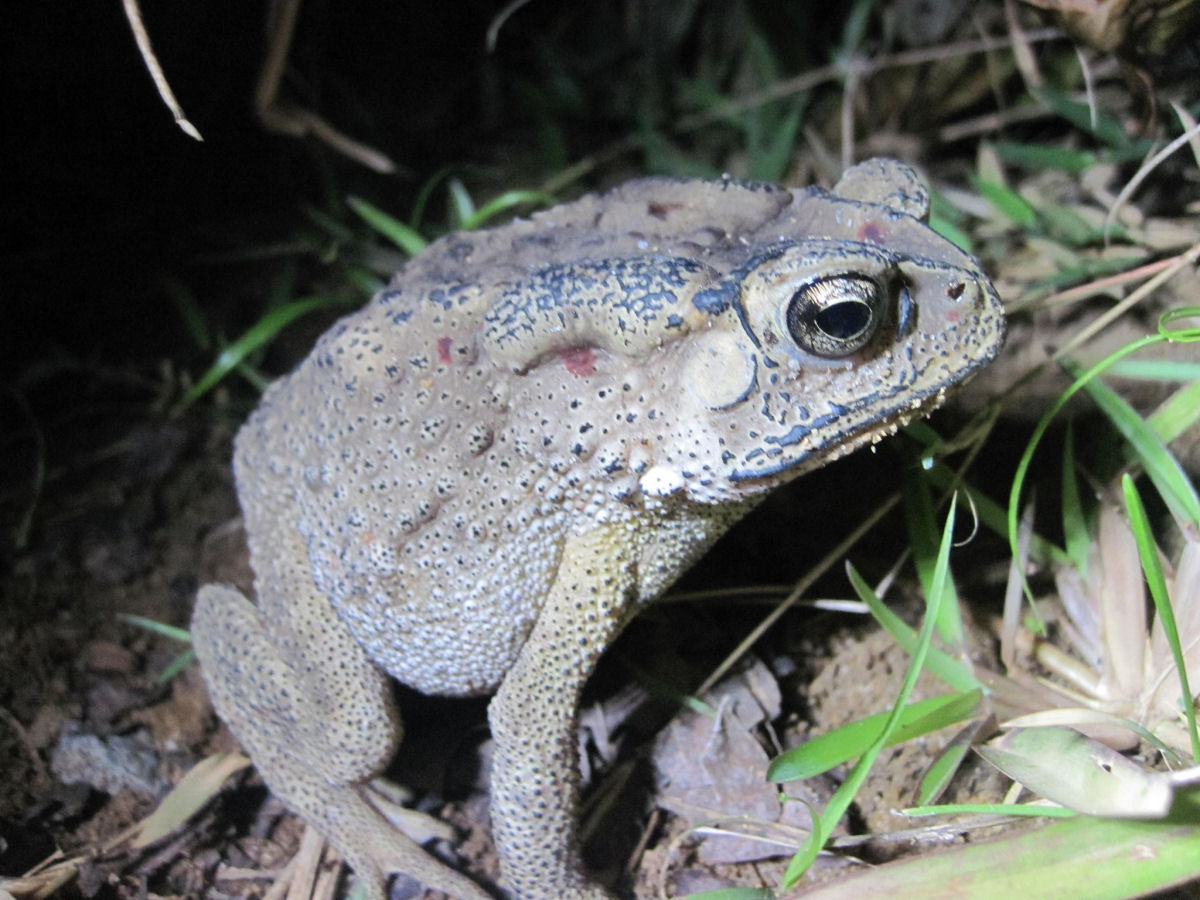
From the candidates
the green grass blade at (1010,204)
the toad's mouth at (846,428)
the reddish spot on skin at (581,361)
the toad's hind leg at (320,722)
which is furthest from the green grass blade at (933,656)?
the green grass blade at (1010,204)

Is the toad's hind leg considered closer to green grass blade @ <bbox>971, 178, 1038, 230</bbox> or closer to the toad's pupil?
the toad's pupil

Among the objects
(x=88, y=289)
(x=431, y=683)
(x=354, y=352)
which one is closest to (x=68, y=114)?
(x=88, y=289)

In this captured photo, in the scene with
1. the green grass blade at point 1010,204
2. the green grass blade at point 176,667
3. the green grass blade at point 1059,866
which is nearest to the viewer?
the green grass blade at point 1059,866

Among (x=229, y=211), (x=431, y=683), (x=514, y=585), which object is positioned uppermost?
(x=229, y=211)

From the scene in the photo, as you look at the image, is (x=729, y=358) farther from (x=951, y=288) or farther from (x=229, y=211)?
(x=229, y=211)

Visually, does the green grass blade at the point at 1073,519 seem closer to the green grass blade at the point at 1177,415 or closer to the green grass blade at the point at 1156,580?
the green grass blade at the point at 1177,415

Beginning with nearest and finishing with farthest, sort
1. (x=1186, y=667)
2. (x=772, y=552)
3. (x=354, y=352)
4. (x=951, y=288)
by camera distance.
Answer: (x=951, y=288) < (x=1186, y=667) < (x=354, y=352) < (x=772, y=552)

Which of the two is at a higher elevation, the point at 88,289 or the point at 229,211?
the point at 229,211
